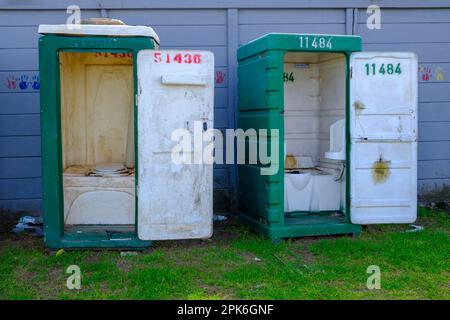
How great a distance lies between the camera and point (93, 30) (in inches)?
200

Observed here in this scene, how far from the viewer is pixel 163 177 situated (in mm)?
5277

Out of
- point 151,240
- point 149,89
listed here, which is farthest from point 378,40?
point 151,240

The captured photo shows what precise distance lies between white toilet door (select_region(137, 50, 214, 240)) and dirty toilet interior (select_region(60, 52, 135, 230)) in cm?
50

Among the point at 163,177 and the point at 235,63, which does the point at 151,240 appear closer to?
the point at 163,177

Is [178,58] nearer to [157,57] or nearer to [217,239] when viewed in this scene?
[157,57]

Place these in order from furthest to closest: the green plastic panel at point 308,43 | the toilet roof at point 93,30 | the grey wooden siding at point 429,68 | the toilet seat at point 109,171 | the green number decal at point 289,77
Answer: the grey wooden siding at point 429,68 → the green number decal at point 289,77 → the toilet seat at point 109,171 → the green plastic panel at point 308,43 → the toilet roof at point 93,30

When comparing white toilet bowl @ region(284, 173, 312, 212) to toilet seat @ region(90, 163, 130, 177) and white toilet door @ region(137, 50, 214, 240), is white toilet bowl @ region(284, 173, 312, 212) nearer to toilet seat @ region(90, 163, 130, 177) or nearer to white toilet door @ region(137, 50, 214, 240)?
white toilet door @ region(137, 50, 214, 240)

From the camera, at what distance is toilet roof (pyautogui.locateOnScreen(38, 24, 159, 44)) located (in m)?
5.05

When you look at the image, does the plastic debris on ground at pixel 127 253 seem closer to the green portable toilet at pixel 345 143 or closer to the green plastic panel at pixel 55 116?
the green plastic panel at pixel 55 116

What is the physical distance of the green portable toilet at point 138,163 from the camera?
5113mm

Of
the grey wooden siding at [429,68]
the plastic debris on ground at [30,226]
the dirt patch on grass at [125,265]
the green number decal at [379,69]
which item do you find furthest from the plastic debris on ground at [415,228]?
the plastic debris on ground at [30,226]

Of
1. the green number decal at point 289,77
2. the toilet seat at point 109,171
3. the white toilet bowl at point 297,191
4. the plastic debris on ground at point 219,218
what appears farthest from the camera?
the plastic debris on ground at point 219,218

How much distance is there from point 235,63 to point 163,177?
207cm

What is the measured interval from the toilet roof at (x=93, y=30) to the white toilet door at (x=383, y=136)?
6.73 ft
